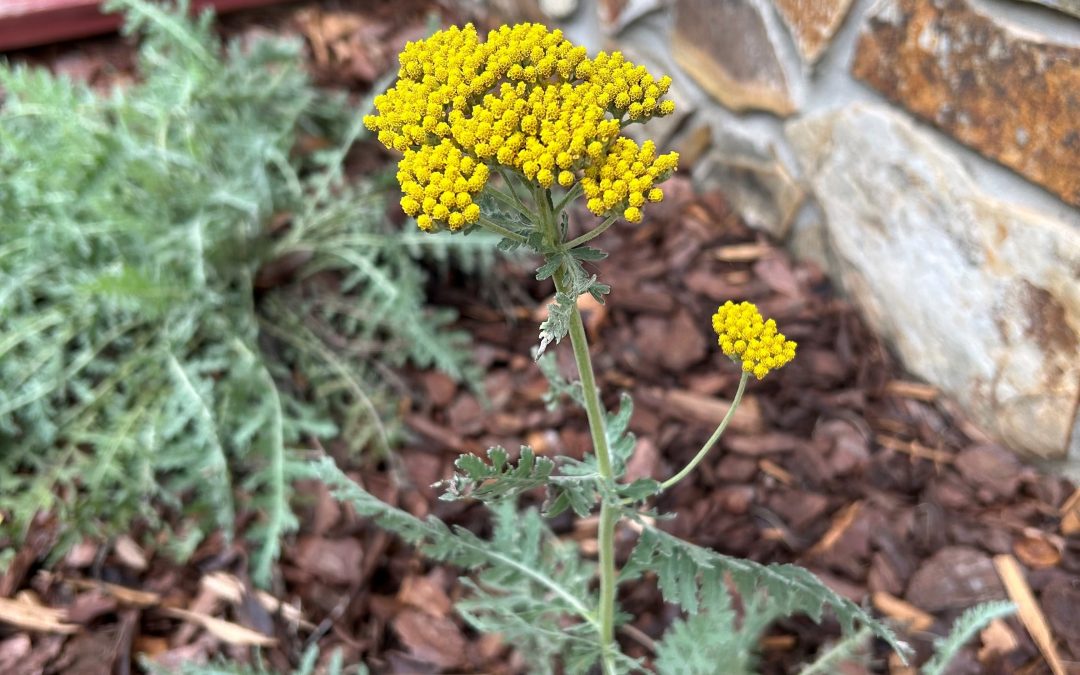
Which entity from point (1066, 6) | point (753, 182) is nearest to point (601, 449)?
point (1066, 6)

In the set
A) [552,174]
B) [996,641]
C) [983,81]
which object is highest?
[552,174]

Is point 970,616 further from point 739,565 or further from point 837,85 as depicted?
point 837,85

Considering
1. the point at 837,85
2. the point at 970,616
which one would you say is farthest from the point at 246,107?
the point at 970,616

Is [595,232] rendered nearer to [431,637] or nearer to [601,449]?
[601,449]

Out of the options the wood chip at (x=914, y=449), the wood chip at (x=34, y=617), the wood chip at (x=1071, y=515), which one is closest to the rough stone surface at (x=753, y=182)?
the wood chip at (x=914, y=449)

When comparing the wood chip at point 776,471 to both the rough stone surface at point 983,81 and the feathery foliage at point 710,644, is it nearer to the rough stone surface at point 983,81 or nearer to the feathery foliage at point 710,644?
the feathery foliage at point 710,644

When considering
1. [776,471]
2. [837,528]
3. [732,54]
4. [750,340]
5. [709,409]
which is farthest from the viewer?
[732,54]

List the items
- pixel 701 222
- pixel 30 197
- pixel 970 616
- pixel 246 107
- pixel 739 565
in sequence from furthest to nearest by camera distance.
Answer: pixel 701 222 → pixel 246 107 → pixel 30 197 → pixel 970 616 → pixel 739 565
